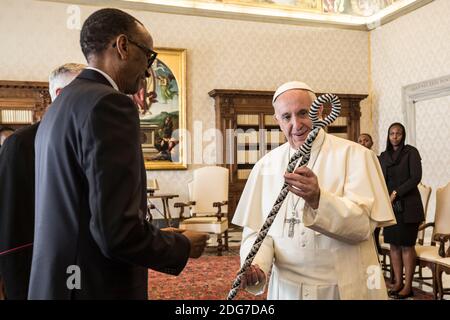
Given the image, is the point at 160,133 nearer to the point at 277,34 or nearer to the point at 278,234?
the point at 277,34

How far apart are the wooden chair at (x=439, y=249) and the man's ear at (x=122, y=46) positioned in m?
4.20

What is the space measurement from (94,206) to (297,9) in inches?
390

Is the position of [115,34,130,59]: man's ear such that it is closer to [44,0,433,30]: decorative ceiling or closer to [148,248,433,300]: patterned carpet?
[148,248,433,300]: patterned carpet

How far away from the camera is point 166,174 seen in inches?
373

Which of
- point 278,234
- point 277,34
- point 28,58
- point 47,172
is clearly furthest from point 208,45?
point 47,172

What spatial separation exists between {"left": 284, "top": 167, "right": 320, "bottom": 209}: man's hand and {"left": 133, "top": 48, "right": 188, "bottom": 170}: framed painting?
7.68m

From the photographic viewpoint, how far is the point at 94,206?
132cm

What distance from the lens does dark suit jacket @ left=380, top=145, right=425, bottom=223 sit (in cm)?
539

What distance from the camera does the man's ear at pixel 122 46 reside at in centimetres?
156

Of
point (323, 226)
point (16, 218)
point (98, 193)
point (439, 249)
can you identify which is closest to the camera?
point (98, 193)

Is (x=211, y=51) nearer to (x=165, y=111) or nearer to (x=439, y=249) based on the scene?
(x=165, y=111)

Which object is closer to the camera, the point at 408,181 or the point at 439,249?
the point at 439,249

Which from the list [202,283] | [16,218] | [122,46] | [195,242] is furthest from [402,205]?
[122,46]
